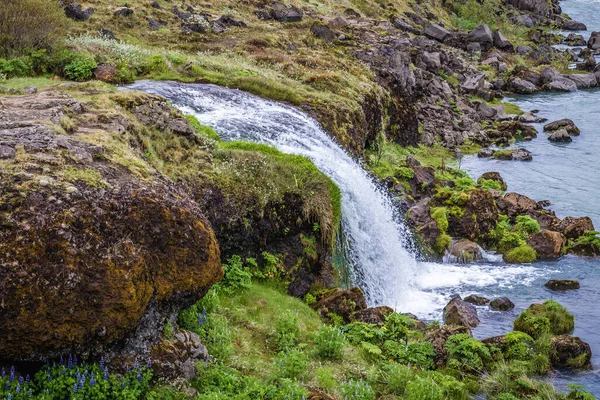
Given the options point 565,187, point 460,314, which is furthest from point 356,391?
point 565,187

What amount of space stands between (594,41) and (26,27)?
58786 millimetres

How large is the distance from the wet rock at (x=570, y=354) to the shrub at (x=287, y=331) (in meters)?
6.60

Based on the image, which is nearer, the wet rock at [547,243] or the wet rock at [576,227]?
the wet rock at [547,243]

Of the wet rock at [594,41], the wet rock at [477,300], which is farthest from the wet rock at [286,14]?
the wet rock at [594,41]

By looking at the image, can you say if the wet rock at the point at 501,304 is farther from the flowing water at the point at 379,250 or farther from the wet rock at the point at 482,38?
the wet rock at the point at 482,38

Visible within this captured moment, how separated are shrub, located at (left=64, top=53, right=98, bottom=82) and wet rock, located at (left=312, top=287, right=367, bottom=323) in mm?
11457

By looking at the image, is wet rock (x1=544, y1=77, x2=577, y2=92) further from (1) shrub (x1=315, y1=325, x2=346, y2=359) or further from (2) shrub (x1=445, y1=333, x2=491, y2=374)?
(1) shrub (x1=315, y1=325, x2=346, y2=359)

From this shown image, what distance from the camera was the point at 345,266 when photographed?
54.4 feet

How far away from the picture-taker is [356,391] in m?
9.77

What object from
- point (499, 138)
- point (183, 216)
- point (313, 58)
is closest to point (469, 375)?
point (183, 216)

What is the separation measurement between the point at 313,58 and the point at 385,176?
8.65m

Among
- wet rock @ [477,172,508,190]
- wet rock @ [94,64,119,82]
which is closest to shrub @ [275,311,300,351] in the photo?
wet rock @ [94,64,119,82]

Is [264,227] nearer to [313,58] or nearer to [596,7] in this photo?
[313,58]

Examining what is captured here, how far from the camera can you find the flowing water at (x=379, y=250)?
17438 millimetres
